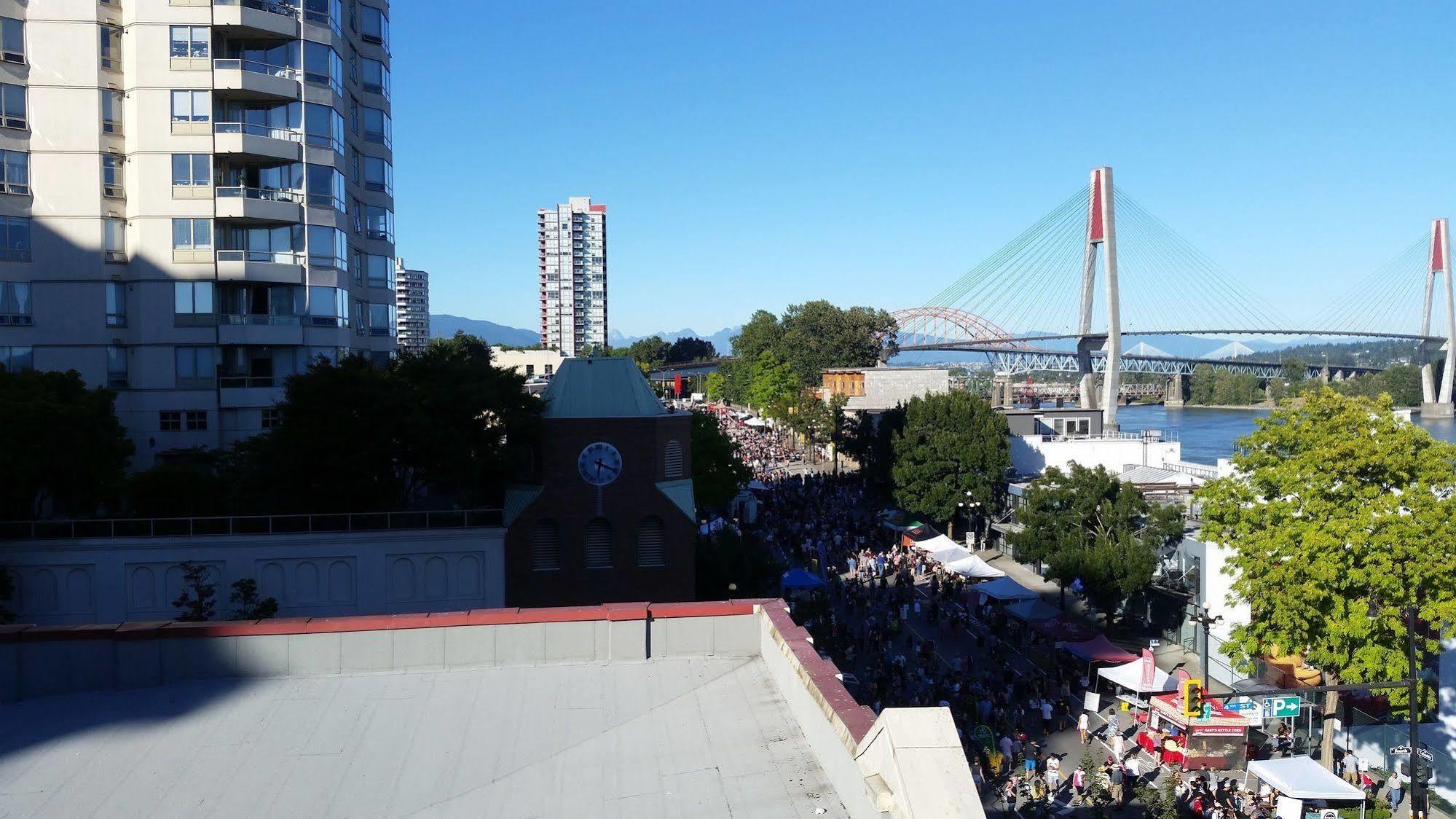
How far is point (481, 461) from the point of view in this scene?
26891mm

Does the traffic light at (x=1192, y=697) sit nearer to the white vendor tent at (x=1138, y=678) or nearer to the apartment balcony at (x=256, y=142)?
the white vendor tent at (x=1138, y=678)

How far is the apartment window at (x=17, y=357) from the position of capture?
103 feet

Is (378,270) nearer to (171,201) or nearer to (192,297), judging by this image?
(192,297)

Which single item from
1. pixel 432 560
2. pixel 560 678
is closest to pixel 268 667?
pixel 560 678

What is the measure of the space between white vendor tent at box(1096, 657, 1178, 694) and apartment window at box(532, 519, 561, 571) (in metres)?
14.2

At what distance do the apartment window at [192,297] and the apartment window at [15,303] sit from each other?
13.6 feet

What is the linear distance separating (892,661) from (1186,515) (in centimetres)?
1398

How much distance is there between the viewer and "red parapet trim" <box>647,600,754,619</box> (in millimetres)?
12109

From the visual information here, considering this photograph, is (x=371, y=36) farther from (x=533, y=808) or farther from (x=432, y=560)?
(x=533, y=808)

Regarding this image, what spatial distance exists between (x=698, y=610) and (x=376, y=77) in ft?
109

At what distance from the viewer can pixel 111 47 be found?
31672mm

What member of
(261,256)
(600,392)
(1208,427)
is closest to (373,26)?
(261,256)

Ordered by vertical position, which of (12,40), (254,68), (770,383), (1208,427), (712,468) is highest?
(12,40)

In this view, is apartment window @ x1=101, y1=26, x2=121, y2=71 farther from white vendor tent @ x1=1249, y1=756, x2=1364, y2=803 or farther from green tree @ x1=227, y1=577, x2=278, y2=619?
white vendor tent @ x1=1249, y1=756, x2=1364, y2=803
